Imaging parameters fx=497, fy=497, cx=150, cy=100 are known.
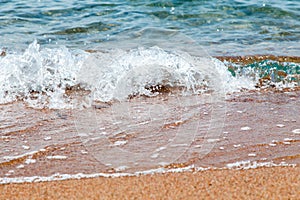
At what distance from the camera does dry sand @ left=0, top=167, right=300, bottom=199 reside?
260cm

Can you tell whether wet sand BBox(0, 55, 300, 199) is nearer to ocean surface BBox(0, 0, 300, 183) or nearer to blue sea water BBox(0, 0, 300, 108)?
ocean surface BBox(0, 0, 300, 183)

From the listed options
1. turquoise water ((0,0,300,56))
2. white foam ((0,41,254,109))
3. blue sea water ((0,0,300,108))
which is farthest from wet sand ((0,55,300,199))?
turquoise water ((0,0,300,56))

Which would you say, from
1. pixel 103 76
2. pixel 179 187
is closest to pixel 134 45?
pixel 103 76

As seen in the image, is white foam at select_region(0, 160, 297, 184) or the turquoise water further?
the turquoise water

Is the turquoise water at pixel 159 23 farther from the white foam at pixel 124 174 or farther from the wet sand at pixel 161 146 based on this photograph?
the white foam at pixel 124 174

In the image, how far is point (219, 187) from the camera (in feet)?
8.77

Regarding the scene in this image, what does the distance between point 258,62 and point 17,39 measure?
342 cm

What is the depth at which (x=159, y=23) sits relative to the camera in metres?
7.96

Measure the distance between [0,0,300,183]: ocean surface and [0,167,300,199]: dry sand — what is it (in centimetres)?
16

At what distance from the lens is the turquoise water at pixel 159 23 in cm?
703

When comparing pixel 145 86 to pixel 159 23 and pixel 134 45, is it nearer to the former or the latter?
pixel 134 45

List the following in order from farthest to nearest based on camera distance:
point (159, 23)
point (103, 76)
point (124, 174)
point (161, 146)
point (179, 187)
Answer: point (159, 23), point (103, 76), point (161, 146), point (124, 174), point (179, 187)

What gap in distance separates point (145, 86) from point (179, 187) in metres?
2.45

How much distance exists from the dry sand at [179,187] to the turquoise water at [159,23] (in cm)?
386
